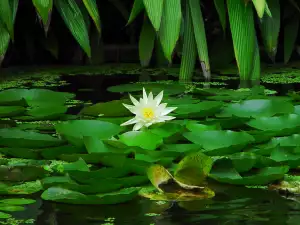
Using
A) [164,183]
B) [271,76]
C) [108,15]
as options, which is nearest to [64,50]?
[108,15]

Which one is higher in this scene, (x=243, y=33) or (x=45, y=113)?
(x=243, y=33)

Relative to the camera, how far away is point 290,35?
3.88m

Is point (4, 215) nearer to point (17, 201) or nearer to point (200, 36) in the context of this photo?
point (17, 201)

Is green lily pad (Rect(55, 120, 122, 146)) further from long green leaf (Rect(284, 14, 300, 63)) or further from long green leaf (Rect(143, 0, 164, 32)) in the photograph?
long green leaf (Rect(284, 14, 300, 63))

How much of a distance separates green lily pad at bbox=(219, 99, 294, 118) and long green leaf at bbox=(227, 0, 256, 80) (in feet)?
2.25

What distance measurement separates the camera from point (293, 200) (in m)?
1.82

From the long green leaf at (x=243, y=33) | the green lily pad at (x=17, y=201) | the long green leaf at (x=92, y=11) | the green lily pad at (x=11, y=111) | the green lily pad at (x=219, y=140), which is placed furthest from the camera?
the long green leaf at (x=243, y=33)

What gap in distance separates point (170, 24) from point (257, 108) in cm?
75

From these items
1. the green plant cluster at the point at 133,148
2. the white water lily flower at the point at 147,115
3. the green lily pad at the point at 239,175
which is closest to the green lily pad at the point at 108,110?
the green plant cluster at the point at 133,148

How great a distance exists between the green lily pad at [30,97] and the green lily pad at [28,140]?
0.50m

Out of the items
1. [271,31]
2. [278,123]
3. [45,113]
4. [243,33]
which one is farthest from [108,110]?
[271,31]

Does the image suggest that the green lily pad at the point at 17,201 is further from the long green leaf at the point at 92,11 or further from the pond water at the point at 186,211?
the long green leaf at the point at 92,11

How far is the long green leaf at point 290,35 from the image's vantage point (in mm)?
3858

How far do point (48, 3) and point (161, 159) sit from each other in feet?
3.69
